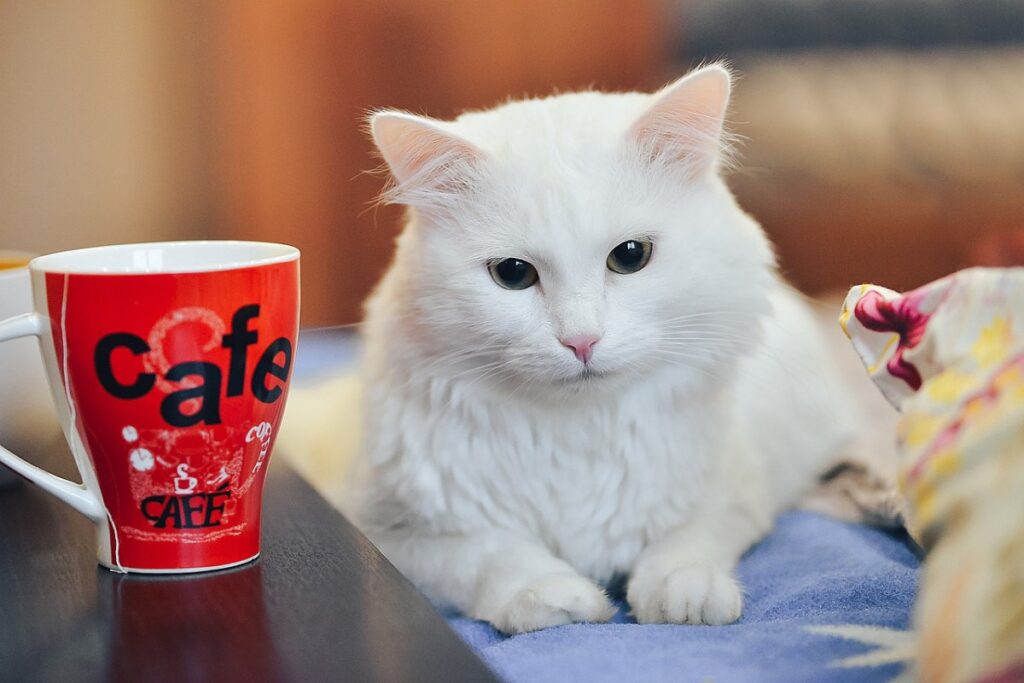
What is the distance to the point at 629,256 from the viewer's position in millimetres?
1017

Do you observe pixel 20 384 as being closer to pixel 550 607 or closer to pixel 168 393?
pixel 168 393

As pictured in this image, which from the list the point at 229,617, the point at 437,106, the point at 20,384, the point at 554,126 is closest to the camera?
the point at 229,617

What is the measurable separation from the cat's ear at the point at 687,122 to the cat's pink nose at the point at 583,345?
20 centimetres

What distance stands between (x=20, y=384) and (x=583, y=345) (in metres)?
0.46

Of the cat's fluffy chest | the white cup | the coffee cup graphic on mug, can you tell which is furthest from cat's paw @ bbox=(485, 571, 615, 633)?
the white cup

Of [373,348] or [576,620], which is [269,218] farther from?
[576,620]

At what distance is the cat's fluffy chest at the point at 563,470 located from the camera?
40.8 inches

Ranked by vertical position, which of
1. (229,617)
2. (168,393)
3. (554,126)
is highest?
(554,126)

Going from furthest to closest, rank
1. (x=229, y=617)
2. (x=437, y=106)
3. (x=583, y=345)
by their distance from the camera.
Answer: (x=437, y=106), (x=583, y=345), (x=229, y=617)

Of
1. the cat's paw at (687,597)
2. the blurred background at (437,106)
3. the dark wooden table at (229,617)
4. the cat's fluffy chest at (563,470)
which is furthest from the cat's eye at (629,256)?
the blurred background at (437,106)

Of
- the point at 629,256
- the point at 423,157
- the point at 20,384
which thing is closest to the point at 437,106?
the point at 423,157

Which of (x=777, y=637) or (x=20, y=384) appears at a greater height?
(x=20, y=384)

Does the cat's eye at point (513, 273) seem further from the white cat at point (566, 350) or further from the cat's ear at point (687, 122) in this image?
the cat's ear at point (687, 122)

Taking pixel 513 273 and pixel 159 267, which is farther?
pixel 513 273
